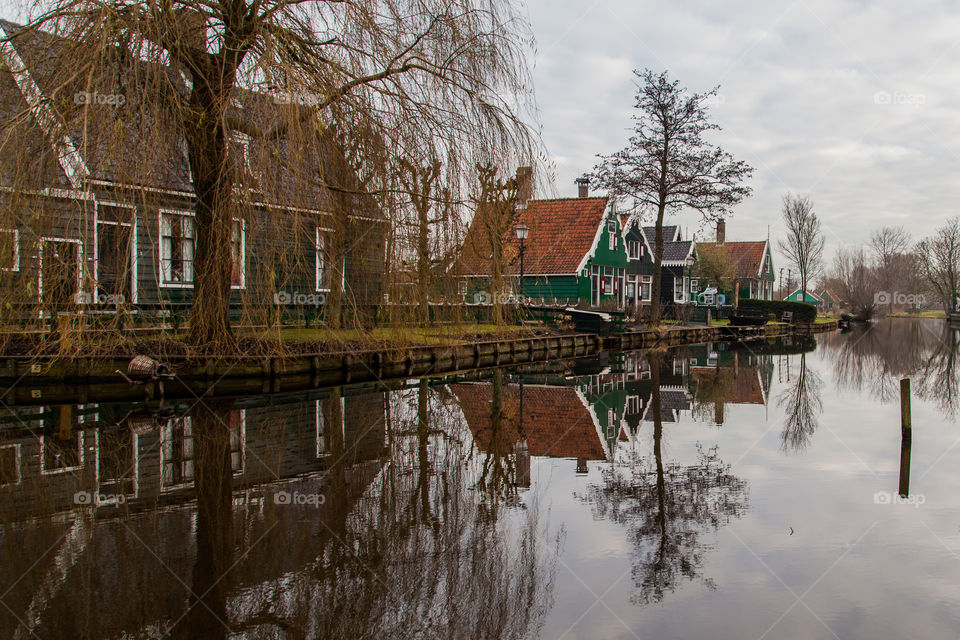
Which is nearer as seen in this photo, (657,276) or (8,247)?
(8,247)

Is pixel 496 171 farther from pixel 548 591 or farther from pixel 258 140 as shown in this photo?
pixel 548 591

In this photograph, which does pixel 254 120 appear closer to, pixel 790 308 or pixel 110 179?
pixel 110 179

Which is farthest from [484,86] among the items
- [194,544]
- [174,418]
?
[194,544]

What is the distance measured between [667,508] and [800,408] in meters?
7.81

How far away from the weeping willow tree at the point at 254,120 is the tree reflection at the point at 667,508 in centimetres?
573

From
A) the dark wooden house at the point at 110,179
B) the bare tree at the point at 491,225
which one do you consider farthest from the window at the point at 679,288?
the dark wooden house at the point at 110,179

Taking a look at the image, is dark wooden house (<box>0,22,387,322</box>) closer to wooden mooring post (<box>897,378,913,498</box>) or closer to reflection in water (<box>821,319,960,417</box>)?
wooden mooring post (<box>897,378,913,498</box>)

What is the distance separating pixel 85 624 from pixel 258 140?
25.1ft

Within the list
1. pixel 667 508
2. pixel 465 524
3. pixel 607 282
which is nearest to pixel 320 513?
pixel 465 524

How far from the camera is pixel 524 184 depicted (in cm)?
1222

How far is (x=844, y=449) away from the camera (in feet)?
31.3

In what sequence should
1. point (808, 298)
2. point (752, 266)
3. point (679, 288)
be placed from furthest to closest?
1. point (808, 298)
2. point (752, 266)
3. point (679, 288)

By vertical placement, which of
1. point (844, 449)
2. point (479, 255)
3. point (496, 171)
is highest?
point (496, 171)

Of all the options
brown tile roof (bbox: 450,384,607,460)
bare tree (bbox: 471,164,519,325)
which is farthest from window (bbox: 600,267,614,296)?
bare tree (bbox: 471,164,519,325)
